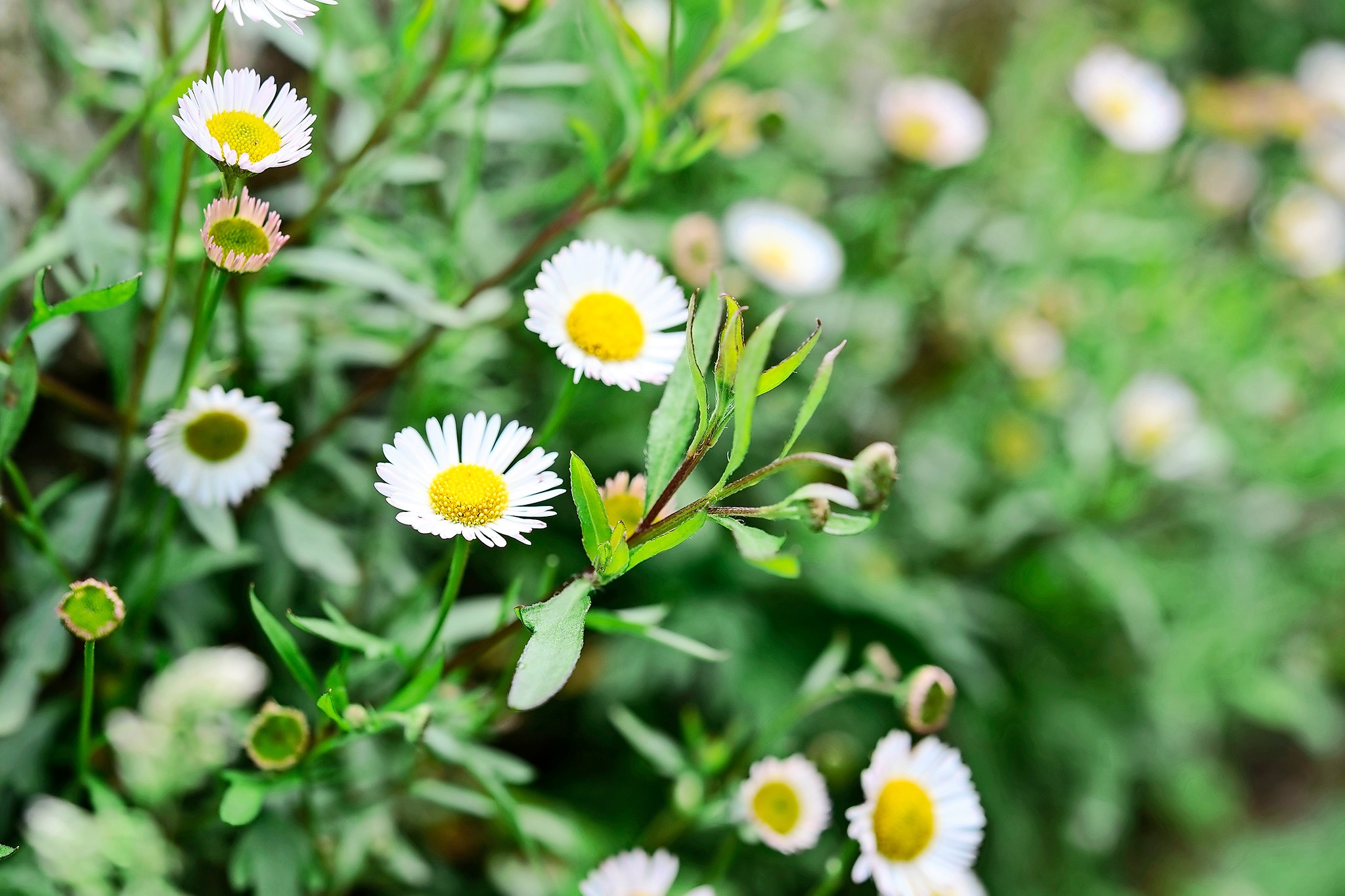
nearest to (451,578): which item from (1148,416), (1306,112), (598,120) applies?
(598,120)

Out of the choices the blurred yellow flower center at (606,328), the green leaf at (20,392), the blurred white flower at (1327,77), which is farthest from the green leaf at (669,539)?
A: the blurred white flower at (1327,77)

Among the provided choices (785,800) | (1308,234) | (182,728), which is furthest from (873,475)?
(1308,234)

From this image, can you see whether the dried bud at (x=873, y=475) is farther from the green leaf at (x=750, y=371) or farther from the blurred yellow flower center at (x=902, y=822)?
the blurred yellow flower center at (x=902, y=822)

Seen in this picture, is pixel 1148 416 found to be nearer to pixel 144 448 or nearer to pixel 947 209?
pixel 947 209

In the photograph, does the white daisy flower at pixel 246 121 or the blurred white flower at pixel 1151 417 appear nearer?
the white daisy flower at pixel 246 121

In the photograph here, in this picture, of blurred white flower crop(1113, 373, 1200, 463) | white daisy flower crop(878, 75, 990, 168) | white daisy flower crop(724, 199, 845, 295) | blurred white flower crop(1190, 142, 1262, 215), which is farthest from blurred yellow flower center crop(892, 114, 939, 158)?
blurred white flower crop(1190, 142, 1262, 215)
